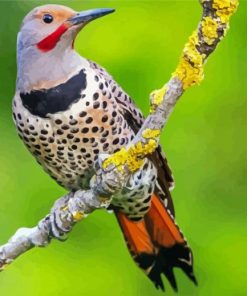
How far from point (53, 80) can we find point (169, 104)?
0.40m

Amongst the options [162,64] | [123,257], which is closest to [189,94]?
[162,64]

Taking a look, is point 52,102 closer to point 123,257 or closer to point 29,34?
point 29,34

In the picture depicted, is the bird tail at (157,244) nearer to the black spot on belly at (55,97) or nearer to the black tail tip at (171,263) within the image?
the black tail tip at (171,263)

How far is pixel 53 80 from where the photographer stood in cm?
259

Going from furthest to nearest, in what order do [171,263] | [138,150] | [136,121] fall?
[171,263]
[136,121]
[138,150]

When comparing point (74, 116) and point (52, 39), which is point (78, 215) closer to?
point (74, 116)

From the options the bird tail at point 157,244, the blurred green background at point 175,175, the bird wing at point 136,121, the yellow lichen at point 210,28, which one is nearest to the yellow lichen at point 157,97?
the yellow lichen at point 210,28

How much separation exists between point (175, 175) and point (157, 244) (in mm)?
466

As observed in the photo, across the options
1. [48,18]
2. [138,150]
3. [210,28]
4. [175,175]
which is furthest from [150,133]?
[175,175]

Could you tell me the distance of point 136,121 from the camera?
Result: 2865 millimetres

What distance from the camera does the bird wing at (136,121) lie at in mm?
2820

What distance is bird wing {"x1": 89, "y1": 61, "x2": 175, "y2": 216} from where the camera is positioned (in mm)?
2820

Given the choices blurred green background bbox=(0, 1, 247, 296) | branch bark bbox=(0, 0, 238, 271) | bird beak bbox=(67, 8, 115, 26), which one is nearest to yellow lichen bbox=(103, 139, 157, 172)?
branch bark bbox=(0, 0, 238, 271)

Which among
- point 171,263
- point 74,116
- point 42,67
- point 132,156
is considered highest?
point 42,67
